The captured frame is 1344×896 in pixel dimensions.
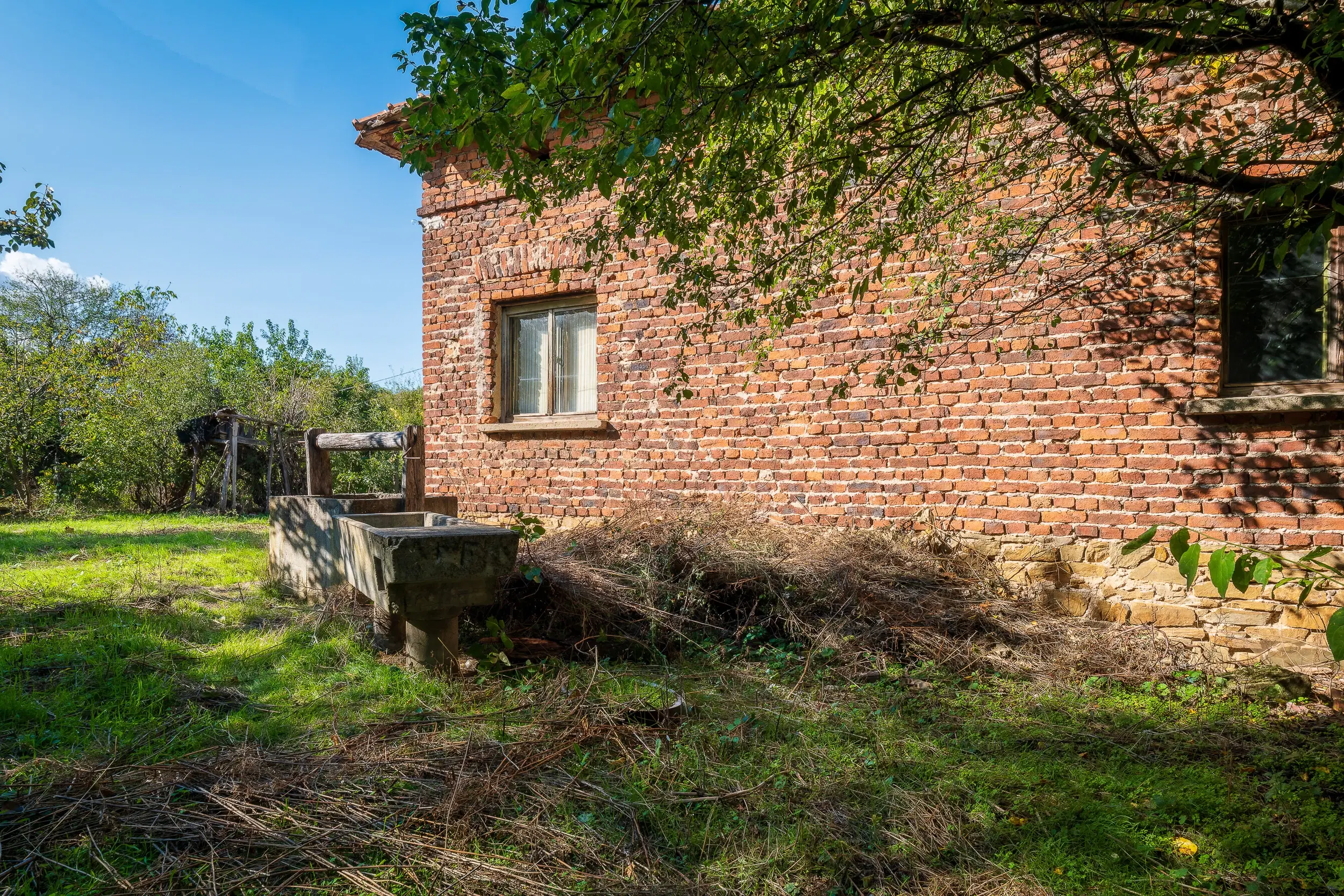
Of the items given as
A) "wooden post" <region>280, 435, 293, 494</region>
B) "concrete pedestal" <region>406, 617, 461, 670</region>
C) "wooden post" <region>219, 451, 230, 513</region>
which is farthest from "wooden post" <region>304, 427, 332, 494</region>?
"wooden post" <region>219, 451, 230, 513</region>

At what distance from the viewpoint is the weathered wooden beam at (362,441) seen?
21.0ft

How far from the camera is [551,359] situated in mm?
7539

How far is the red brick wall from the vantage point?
4.54 meters

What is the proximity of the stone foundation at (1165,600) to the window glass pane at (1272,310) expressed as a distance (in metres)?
1.32

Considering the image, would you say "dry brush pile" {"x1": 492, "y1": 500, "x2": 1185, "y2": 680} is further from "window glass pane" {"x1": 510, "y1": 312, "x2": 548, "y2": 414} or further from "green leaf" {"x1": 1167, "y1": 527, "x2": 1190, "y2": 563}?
"green leaf" {"x1": 1167, "y1": 527, "x2": 1190, "y2": 563}

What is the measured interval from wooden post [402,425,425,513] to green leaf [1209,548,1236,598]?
561 cm

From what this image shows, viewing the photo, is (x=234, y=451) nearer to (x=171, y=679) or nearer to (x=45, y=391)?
(x=45, y=391)

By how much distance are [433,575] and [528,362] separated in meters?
4.31

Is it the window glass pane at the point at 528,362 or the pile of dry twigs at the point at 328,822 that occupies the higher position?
the window glass pane at the point at 528,362

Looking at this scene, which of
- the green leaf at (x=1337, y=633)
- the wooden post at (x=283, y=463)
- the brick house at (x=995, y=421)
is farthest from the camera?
the wooden post at (x=283, y=463)

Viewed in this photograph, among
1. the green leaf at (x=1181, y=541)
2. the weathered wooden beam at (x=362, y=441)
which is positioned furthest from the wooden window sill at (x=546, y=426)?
the green leaf at (x=1181, y=541)

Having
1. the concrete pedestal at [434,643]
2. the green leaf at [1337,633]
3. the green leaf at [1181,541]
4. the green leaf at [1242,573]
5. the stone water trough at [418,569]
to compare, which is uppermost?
the green leaf at [1181,541]

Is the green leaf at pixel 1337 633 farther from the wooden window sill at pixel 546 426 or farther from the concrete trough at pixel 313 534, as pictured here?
the wooden window sill at pixel 546 426

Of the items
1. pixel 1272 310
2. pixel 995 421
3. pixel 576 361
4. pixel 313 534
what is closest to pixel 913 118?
pixel 995 421
